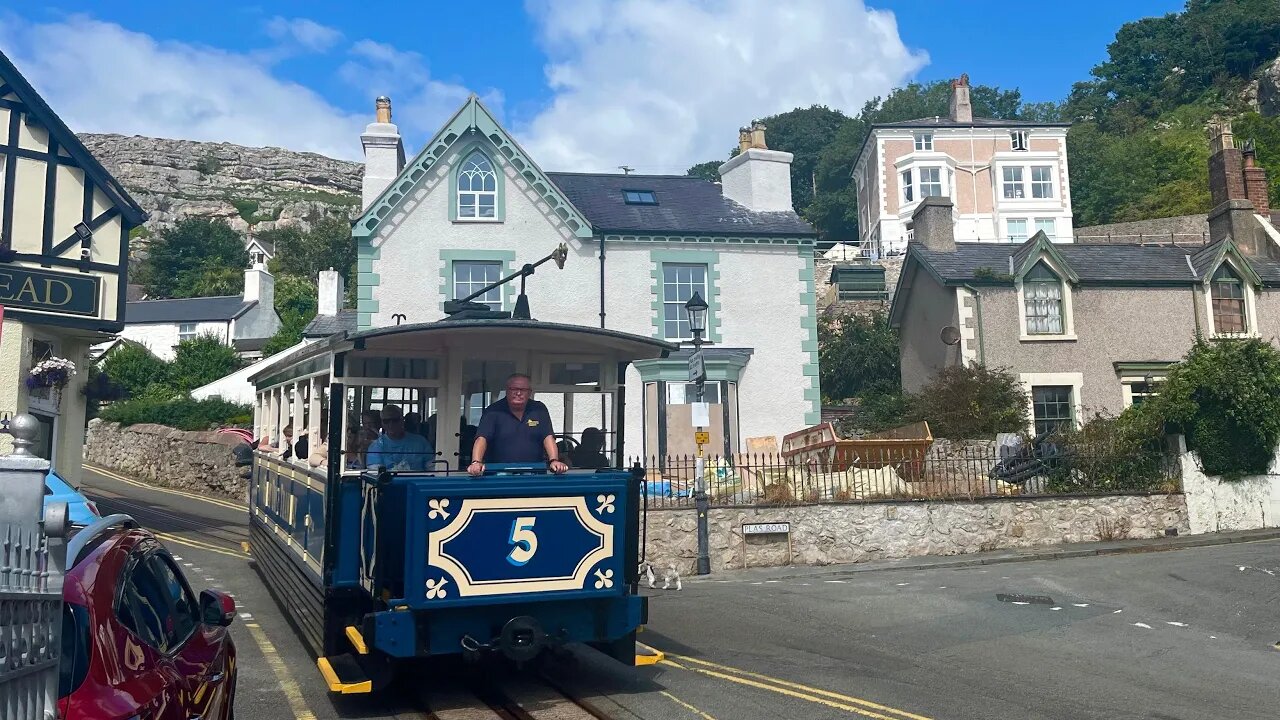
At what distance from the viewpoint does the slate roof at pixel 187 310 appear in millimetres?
49781

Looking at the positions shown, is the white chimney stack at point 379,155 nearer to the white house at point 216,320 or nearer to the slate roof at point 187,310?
the white house at point 216,320

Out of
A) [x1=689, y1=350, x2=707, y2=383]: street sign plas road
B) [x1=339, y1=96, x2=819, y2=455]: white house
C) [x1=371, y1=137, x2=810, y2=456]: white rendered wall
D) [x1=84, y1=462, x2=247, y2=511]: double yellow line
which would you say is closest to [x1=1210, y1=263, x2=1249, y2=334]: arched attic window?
[x1=339, y1=96, x2=819, y2=455]: white house

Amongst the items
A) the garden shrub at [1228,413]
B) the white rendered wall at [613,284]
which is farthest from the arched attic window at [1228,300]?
the white rendered wall at [613,284]

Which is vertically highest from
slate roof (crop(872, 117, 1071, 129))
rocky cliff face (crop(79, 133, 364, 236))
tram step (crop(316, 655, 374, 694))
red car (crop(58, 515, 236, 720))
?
rocky cliff face (crop(79, 133, 364, 236))

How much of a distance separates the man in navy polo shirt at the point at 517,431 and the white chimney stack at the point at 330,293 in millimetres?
26361

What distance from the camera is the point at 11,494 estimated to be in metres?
2.86

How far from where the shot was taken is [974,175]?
5409 cm

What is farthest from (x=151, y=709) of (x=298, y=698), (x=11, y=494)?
(x=298, y=698)

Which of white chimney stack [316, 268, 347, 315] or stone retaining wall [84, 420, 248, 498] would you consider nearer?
stone retaining wall [84, 420, 248, 498]

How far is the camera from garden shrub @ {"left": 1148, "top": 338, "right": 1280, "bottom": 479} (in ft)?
57.9

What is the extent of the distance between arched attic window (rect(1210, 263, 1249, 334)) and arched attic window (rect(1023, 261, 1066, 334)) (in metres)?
3.94

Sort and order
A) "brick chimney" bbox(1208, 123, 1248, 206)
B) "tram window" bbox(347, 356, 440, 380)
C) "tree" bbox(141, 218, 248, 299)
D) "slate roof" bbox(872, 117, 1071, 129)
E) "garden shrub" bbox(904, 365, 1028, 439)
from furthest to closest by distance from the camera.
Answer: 1. "tree" bbox(141, 218, 248, 299)
2. "slate roof" bbox(872, 117, 1071, 129)
3. "brick chimney" bbox(1208, 123, 1248, 206)
4. "garden shrub" bbox(904, 365, 1028, 439)
5. "tram window" bbox(347, 356, 440, 380)

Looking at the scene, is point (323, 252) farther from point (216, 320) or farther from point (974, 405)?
point (974, 405)

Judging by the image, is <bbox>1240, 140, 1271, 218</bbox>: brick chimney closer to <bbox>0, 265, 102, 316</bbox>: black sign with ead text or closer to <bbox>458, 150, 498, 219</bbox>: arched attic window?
<bbox>458, 150, 498, 219</bbox>: arched attic window
